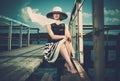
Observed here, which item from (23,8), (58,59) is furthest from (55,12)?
(23,8)

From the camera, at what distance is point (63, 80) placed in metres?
2.51

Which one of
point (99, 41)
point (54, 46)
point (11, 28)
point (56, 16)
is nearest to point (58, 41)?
point (54, 46)

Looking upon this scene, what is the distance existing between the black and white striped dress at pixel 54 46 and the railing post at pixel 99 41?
1608 mm

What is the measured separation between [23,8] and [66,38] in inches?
1349

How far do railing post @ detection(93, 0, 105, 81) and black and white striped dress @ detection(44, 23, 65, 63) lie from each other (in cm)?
161

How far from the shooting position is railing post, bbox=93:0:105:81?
5.86 feet

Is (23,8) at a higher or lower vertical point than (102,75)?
higher

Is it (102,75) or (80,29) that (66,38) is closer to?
(80,29)

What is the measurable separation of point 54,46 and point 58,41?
0.53 feet

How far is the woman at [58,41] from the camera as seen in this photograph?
3397 mm

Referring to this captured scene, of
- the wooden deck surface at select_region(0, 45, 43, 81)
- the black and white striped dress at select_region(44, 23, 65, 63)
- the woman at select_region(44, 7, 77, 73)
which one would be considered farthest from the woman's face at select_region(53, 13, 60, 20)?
the wooden deck surface at select_region(0, 45, 43, 81)

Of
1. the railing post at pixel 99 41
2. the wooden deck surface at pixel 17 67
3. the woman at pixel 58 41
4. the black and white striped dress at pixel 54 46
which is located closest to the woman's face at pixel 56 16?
the woman at pixel 58 41

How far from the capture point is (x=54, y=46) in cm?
355

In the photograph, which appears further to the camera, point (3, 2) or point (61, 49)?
point (3, 2)
